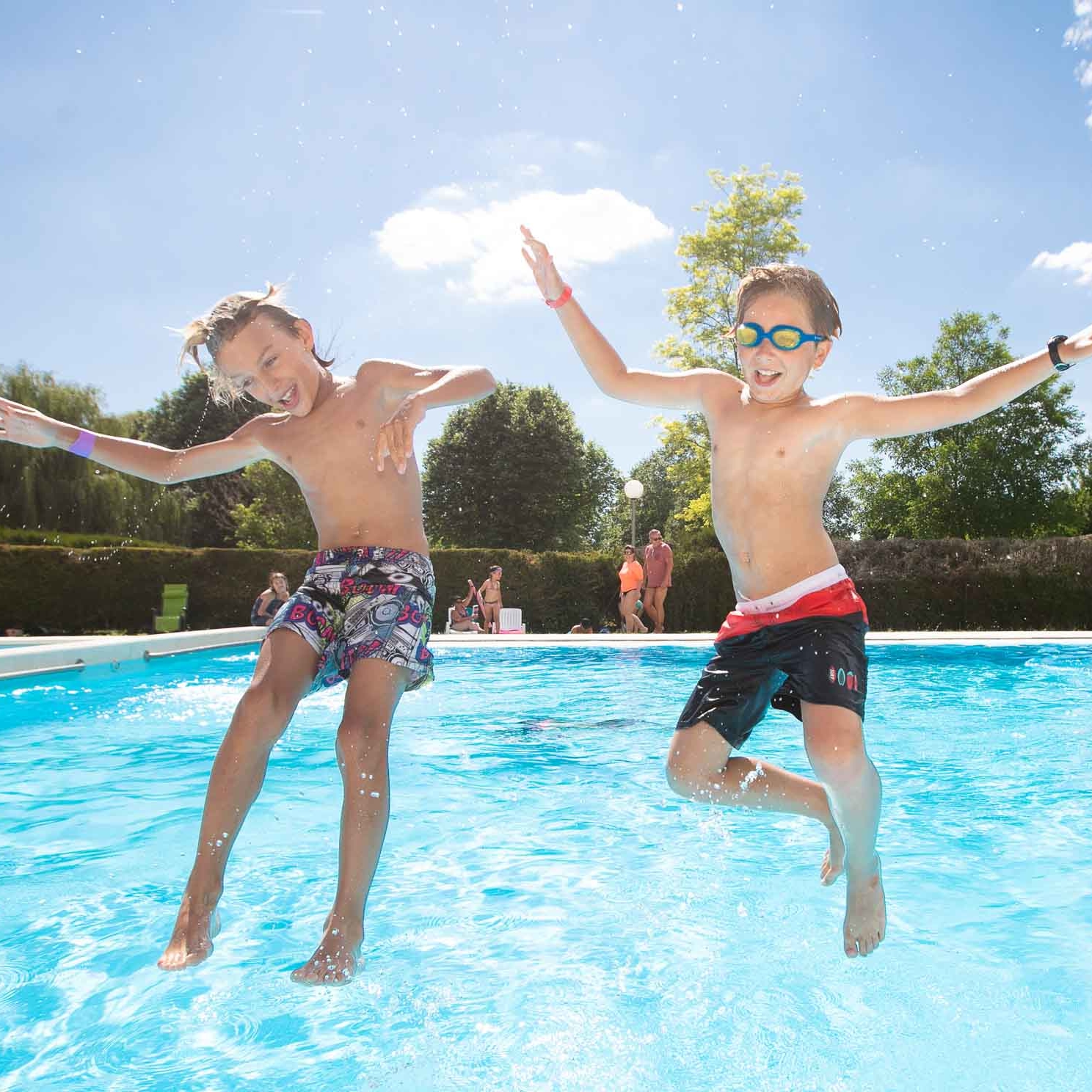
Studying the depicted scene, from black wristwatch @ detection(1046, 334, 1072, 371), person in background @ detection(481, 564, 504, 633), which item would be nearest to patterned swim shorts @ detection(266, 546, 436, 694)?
black wristwatch @ detection(1046, 334, 1072, 371)

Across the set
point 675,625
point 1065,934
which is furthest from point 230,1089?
point 675,625

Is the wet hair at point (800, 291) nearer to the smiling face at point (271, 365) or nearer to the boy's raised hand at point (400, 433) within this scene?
the boy's raised hand at point (400, 433)

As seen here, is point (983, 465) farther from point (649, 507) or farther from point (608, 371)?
point (608, 371)

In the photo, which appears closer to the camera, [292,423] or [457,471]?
[292,423]

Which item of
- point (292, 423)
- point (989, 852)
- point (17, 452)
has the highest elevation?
point (17, 452)

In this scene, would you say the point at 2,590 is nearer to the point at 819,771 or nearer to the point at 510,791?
the point at 510,791

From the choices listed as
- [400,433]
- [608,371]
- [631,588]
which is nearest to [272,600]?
[631,588]

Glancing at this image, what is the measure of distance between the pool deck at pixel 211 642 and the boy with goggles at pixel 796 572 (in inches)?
343

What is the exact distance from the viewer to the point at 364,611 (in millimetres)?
2848

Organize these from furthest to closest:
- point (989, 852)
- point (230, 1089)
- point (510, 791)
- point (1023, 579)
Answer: point (1023, 579) < point (510, 791) < point (989, 852) < point (230, 1089)

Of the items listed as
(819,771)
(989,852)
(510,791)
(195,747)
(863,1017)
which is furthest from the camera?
(195,747)

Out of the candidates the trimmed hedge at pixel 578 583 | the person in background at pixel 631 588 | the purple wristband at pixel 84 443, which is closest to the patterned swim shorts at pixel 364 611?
the purple wristband at pixel 84 443

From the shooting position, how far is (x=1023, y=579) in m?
16.6

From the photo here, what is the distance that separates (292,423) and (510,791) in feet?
9.44
